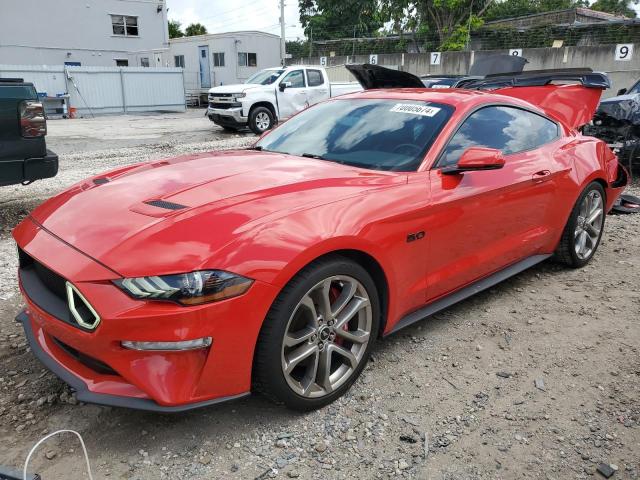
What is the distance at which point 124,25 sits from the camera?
29438 millimetres

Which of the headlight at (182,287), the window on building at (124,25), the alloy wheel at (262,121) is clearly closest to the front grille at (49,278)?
the headlight at (182,287)

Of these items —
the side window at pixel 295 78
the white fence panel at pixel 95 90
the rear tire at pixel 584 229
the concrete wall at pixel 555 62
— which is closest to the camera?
the rear tire at pixel 584 229

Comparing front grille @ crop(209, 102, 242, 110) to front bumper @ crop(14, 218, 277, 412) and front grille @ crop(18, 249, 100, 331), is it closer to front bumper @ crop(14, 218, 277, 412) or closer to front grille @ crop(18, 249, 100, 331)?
front grille @ crop(18, 249, 100, 331)

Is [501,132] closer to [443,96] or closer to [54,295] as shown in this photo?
[443,96]

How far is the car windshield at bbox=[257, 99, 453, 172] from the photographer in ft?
10.4

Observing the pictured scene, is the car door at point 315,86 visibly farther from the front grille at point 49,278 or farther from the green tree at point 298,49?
the green tree at point 298,49

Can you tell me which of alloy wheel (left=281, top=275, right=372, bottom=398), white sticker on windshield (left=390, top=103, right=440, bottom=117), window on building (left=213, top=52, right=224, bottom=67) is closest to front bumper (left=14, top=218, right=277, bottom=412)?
alloy wheel (left=281, top=275, right=372, bottom=398)

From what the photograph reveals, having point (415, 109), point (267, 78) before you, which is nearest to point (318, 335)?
point (415, 109)

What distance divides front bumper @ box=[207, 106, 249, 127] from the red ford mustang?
10.3 m

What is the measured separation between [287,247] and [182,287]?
0.48 meters

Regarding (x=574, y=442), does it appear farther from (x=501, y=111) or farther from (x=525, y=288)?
(x=501, y=111)

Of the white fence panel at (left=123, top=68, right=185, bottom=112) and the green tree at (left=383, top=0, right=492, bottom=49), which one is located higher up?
the green tree at (left=383, top=0, right=492, bottom=49)

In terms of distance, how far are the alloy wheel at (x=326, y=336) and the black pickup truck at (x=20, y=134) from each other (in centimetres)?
379

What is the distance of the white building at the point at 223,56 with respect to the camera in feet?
96.3
